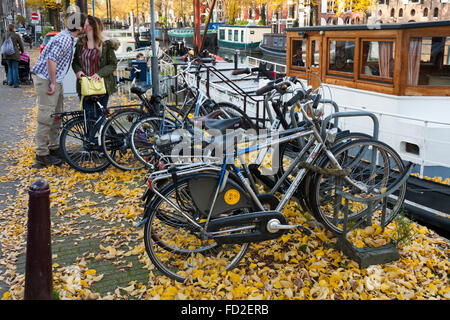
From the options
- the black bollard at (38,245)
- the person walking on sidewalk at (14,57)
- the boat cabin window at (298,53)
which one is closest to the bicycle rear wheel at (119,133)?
the black bollard at (38,245)

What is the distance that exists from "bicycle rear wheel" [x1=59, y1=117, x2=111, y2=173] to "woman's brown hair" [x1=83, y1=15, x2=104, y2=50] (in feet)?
3.63

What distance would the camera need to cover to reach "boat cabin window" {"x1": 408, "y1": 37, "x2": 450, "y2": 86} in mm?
7223

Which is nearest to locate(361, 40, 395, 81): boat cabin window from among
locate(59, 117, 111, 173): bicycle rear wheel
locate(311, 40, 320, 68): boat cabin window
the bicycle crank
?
locate(311, 40, 320, 68): boat cabin window

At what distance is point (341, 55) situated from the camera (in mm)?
8500

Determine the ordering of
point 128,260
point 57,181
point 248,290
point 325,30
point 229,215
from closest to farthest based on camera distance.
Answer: point 248,290
point 229,215
point 128,260
point 57,181
point 325,30

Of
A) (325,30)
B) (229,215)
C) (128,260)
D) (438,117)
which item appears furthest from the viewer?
(325,30)

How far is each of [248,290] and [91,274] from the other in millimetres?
1288

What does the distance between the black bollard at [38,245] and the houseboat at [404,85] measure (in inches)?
169

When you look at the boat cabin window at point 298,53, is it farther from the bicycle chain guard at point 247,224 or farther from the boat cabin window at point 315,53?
the bicycle chain guard at point 247,224

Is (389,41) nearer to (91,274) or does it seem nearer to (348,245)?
(348,245)

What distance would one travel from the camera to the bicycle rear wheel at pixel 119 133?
6.30 metres

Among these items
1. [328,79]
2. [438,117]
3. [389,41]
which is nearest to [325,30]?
[328,79]

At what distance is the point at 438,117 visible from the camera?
23.9 ft

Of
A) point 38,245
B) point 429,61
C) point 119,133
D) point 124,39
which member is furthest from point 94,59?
point 124,39
